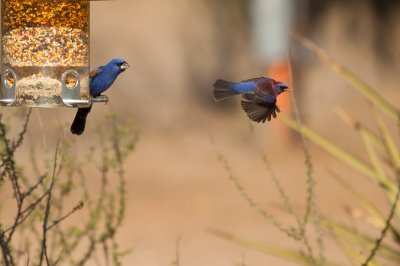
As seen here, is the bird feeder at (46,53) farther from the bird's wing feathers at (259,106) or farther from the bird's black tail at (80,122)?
the bird's wing feathers at (259,106)

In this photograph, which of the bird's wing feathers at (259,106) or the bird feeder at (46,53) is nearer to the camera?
the bird's wing feathers at (259,106)

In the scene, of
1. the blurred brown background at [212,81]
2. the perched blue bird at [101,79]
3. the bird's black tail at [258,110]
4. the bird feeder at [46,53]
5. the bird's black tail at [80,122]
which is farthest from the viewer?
the blurred brown background at [212,81]

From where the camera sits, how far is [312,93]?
80.8 ft

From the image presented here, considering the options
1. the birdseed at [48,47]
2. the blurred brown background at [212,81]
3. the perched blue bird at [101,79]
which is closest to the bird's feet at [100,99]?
the perched blue bird at [101,79]

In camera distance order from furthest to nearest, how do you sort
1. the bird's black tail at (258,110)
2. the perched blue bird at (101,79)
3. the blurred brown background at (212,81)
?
1. the blurred brown background at (212,81)
2. the perched blue bird at (101,79)
3. the bird's black tail at (258,110)

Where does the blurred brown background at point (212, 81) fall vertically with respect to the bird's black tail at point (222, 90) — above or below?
below

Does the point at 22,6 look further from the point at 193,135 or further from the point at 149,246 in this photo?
the point at 193,135

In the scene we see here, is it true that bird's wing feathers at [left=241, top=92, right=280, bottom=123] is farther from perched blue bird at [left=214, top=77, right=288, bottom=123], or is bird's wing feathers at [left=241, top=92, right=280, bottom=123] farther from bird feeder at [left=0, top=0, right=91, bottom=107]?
bird feeder at [left=0, top=0, right=91, bottom=107]

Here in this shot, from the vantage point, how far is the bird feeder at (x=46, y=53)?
2.58 meters

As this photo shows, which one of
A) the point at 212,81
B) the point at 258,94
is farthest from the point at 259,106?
the point at 212,81

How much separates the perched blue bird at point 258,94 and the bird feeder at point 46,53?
43 centimetres

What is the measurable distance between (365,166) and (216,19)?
1870cm

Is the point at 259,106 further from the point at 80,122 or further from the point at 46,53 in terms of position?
the point at 46,53

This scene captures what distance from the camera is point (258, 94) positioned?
2223mm
